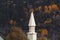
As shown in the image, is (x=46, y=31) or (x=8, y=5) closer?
(x=46, y=31)

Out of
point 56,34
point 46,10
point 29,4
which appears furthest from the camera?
point 29,4

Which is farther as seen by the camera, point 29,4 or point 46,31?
point 29,4

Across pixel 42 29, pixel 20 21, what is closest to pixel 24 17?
pixel 20 21

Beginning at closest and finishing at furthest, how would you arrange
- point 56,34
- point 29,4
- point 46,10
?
point 56,34, point 46,10, point 29,4

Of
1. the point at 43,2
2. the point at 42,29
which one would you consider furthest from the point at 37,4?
the point at 42,29

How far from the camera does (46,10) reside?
7512cm

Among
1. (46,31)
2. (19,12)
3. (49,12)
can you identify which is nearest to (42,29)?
(46,31)

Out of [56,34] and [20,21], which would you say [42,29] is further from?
[20,21]

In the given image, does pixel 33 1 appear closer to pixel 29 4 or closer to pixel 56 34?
pixel 29 4

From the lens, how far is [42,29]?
7131cm

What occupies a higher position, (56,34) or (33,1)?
(33,1)

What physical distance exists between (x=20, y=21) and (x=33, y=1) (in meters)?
3.26

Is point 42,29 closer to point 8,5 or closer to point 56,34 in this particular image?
point 56,34

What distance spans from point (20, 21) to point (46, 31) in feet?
29.9
